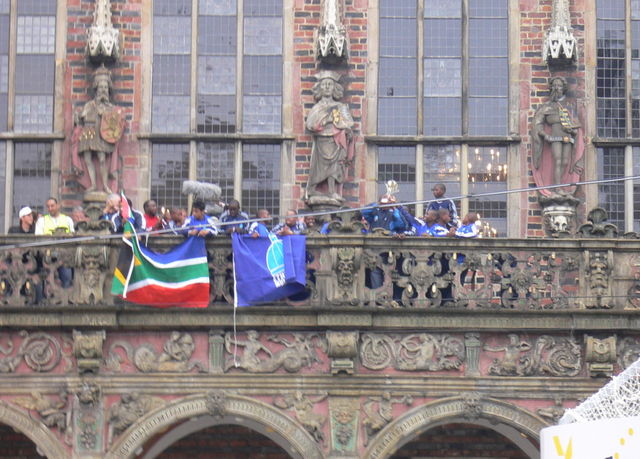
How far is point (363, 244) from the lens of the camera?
78.8ft

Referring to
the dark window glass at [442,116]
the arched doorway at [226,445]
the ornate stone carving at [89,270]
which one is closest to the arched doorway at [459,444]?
the arched doorway at [226,445]

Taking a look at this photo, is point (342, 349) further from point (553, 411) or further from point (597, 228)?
point (597, 228)

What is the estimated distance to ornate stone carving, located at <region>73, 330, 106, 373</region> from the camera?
23.7 m

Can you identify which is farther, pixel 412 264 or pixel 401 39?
pixel 401 39

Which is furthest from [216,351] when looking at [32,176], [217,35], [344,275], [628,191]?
[628,191]

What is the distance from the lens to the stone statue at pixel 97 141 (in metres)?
26.4

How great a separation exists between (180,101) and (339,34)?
2325 millimetres

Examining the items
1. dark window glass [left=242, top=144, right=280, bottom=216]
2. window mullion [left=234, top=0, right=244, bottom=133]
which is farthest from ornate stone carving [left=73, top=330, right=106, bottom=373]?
window mullion [left=234, top=0, right=244, bottom=133]

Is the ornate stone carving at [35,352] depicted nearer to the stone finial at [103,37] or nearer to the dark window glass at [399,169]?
the stone finial at [103,37]

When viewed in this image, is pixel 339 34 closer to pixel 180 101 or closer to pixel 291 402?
pixel 180 101

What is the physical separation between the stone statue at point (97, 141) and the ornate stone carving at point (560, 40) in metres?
5.74

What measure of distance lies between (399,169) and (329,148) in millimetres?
1110

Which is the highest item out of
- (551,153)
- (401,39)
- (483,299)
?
(401,39)

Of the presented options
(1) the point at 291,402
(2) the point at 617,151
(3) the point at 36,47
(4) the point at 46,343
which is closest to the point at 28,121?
(3) the point at 36,47
